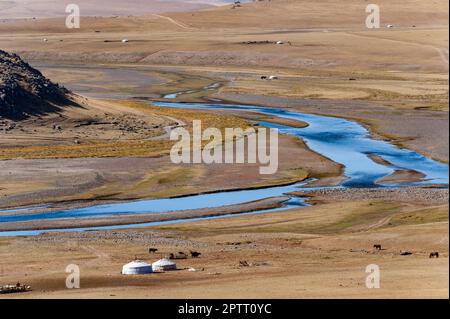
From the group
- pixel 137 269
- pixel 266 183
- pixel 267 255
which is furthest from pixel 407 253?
pixel 266 183

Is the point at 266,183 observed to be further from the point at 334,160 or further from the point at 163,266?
the point at 163,266

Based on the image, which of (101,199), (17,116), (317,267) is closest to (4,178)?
(101,199)

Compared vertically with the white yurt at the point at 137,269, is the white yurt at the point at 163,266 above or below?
below

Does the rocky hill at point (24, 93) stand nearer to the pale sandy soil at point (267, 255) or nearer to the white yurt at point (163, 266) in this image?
the pale sandy soil at point (267, 255)

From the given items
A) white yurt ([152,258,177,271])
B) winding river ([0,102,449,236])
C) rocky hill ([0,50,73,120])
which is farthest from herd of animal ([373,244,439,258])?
rocky hill ([0,50,73,120])

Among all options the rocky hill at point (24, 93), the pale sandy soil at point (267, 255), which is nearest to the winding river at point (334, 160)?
the pale sandy soil at point (267, 255)

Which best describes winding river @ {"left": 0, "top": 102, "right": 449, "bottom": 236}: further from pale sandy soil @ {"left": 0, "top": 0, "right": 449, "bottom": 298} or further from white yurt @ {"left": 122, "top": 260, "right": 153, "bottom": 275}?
white yurt @ {"left": 122, "top": 260, "right": 153, "bottom": 275}
